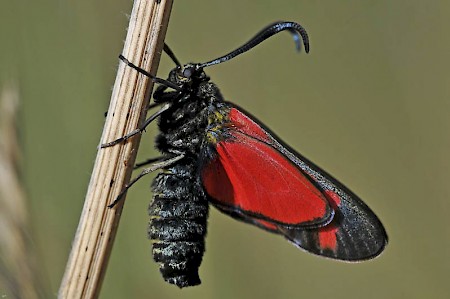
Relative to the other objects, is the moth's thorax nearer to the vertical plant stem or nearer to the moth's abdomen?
the moth's abdomen

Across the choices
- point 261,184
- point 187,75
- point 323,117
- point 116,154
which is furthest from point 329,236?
point 323,117

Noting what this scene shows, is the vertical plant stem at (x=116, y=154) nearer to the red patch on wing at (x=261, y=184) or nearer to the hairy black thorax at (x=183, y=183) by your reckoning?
the hairy black thorax at (x=183, y=183)

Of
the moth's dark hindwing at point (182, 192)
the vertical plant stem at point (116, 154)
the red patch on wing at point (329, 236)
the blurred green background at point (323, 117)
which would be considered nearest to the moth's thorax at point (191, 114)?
the moth's dark hindwing at point (182, 192)

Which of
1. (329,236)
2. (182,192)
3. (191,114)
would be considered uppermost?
(191,114)

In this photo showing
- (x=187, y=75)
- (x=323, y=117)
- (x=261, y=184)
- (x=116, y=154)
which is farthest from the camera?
(x=323, y=117)

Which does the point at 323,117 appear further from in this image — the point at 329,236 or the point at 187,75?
the point at 187,75

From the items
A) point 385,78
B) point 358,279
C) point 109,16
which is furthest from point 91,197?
point 385,78

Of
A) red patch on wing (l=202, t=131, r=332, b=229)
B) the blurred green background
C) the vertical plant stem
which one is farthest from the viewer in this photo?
the blurred green background

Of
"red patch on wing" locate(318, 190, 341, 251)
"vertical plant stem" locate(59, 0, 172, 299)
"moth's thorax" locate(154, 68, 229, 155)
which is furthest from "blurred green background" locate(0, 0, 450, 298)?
"vertical plant stem" locate(59, 0, 172, 299)
